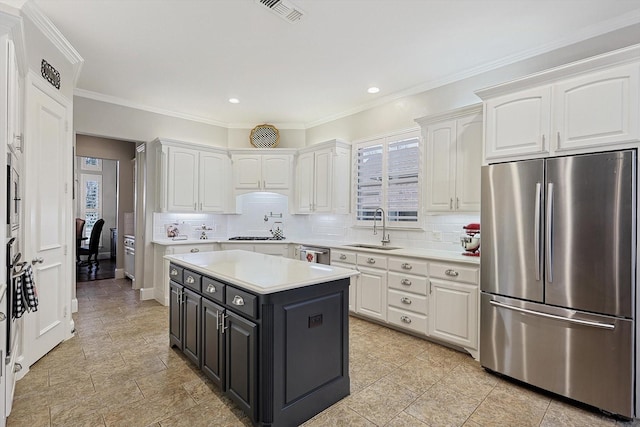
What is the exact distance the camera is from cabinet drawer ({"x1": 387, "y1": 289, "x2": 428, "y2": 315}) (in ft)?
11.0

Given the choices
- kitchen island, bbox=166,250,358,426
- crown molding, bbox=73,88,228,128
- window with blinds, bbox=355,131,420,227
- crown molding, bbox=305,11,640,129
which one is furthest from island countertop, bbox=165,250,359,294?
crown molding, bbox=73,88,228,128

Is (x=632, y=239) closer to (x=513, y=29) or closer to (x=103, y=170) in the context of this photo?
(x=513, y=29)

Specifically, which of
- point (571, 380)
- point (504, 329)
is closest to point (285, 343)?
point (504, 329)

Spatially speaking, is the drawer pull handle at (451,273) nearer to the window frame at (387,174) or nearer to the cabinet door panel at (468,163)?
the cabinet door panel at (468,163)

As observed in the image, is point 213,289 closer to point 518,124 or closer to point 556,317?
point 556,317

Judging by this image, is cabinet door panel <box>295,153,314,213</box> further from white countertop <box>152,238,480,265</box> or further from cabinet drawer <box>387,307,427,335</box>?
cabinet drawer <box>387,307,427,335</box>

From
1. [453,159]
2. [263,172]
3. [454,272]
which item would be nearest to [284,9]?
[453,159]

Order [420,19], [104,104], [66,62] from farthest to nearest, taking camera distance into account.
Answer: [104,104], [66,62], [420,19]

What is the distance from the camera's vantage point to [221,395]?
2342 mm

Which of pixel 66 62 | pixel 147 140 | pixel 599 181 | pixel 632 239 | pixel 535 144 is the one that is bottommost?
pixel 632 239

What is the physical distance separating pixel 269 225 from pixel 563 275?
4430 millimetres

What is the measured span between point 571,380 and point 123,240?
23.6ft

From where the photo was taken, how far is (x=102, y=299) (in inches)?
193

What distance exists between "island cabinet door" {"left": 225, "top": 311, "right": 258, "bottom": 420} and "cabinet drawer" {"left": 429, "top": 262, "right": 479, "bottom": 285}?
2.03 m
